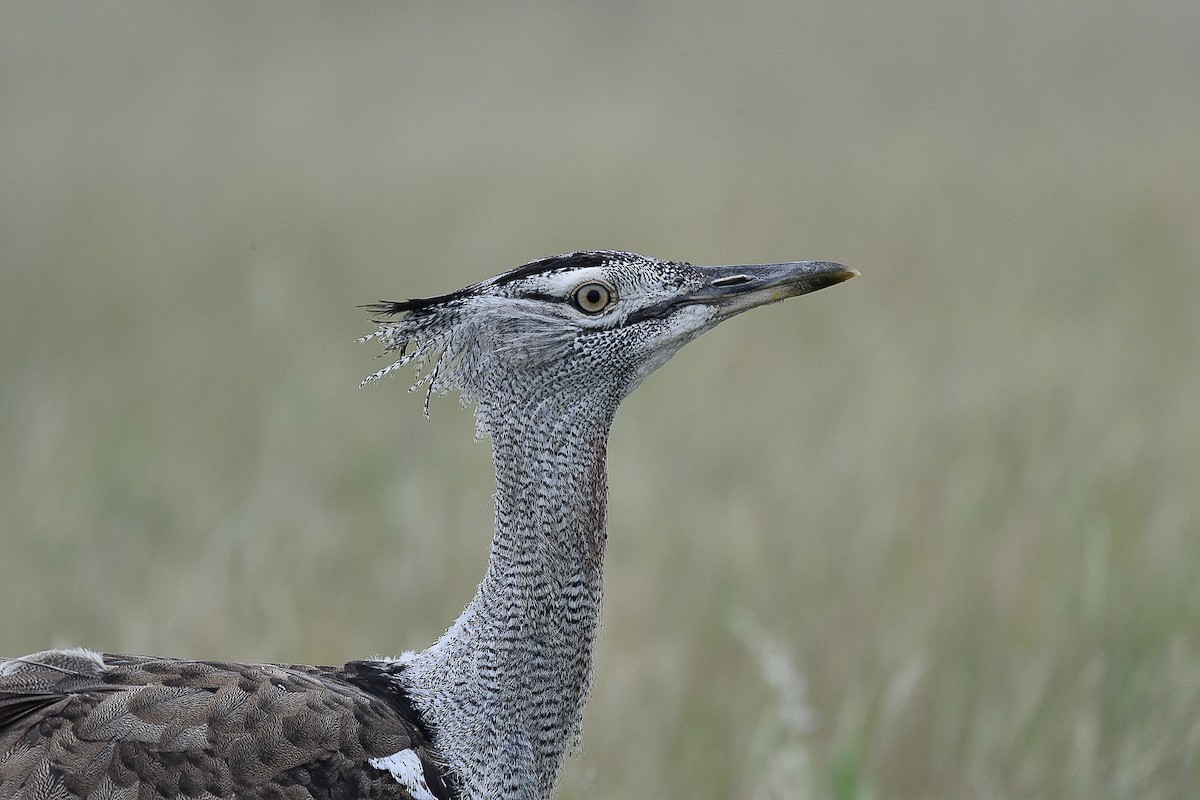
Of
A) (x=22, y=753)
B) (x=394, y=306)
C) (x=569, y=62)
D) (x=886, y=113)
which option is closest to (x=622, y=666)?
(x=394, y=306)

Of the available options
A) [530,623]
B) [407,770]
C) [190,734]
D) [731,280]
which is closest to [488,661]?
[530,623]

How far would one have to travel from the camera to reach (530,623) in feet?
7.54

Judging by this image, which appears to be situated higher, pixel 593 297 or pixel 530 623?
pixel 593 297

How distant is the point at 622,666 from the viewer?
11.7 feet

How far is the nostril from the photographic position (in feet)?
7.98

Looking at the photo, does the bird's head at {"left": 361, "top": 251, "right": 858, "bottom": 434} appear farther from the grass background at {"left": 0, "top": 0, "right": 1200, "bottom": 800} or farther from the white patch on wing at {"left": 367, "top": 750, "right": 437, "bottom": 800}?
the grass background at {"left": 0, "top": 0, "right": 1200, "bottom": 800}

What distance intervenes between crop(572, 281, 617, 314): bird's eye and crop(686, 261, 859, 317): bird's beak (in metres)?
0.16

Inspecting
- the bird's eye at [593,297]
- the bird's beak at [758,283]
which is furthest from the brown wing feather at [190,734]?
the bird's beak at [758,283]

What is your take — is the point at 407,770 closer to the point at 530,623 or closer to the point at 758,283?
the point at 530,623

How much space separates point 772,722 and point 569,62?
28.5 feet

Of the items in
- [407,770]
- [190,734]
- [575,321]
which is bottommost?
[407,770]

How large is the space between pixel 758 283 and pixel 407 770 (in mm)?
1091

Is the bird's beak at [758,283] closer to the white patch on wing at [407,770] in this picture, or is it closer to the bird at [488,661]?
the bird at [488,661]

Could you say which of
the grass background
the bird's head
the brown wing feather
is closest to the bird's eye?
the bird's head
